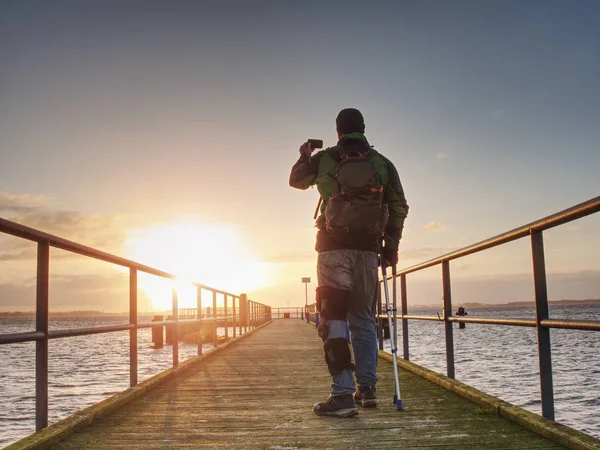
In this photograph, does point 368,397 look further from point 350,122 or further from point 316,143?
point 350,122

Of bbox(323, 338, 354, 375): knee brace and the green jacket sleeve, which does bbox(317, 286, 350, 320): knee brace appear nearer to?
bbox(323, 338, 354, 375): knee brace

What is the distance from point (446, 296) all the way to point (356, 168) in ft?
5.75

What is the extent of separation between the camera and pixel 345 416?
11.0 ft

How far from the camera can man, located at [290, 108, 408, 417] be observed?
135 inches

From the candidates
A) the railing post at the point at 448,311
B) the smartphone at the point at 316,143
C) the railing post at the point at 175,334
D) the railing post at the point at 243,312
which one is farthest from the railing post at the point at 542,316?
the railing post at the point at 243,312

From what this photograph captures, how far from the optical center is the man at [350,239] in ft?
11.3

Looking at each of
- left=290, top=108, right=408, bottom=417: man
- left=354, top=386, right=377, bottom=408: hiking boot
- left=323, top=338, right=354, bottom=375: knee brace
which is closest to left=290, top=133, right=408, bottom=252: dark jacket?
left=290, top=108, right=408, bottom=417: man

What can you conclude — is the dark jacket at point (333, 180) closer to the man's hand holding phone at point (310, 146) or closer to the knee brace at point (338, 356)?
the man's hand holding phone at point (310, 146)

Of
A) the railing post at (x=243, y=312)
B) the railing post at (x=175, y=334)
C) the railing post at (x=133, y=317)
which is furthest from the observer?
the railing post at (x=243, y=312)

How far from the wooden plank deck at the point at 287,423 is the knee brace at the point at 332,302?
61cm

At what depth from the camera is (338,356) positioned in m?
3.51

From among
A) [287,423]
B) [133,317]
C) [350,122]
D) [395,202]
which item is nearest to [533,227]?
[395,202]

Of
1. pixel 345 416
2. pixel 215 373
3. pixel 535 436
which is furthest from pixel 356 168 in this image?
pixel 215 373

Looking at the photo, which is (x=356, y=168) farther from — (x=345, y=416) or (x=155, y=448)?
(x=155, y=448)
